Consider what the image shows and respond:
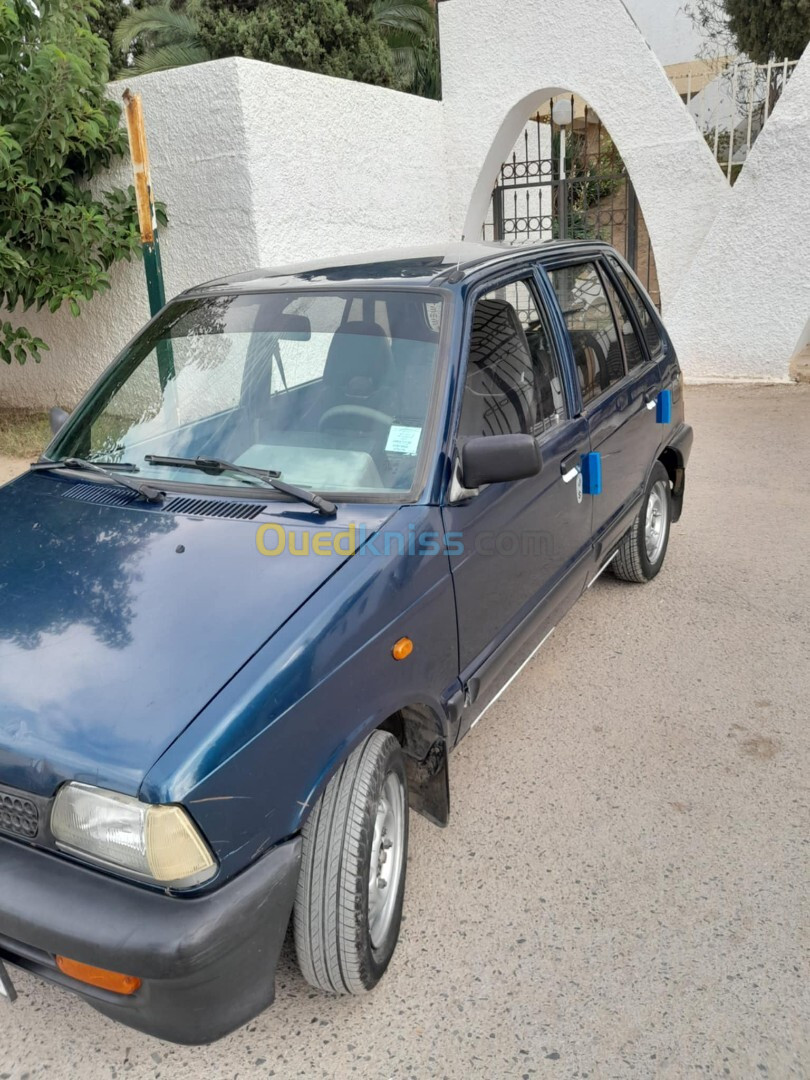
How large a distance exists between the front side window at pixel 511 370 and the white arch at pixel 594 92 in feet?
23.3

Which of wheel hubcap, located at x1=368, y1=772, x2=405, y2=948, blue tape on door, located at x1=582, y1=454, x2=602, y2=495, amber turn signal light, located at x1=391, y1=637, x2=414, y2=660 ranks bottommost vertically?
wheel hubcap, located at x1=368, y1=772, x2=405, y2=948

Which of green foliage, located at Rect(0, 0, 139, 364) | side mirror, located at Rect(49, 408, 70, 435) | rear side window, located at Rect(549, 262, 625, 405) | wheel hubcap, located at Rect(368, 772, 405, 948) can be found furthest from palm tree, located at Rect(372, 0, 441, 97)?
wheel hubcap, located at Rect(368, 772, 405, 948)

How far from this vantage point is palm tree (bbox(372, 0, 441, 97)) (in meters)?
16.5

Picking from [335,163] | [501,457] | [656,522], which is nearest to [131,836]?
[501,457]

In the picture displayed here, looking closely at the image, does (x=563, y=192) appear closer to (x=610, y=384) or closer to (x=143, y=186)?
(x=143, y=186)

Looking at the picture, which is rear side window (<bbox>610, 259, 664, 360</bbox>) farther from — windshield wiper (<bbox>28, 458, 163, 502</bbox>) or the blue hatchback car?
windshield wiper (<bbox>28, 458, 163, 502</bbox>)

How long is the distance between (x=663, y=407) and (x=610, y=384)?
2.68 feet

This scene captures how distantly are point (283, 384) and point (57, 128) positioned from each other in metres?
5.64

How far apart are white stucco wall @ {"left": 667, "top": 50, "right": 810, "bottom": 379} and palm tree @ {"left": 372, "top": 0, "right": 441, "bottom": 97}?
9.03 metres

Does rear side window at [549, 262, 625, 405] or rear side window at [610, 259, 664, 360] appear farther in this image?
rear side window at [610, 259, 664, 360]

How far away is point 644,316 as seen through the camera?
473 centimetres

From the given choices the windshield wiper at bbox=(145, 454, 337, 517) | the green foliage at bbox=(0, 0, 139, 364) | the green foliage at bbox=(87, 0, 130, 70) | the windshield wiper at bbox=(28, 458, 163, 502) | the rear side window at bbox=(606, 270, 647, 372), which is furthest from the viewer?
the green foliage at bbox=(87, 0, 130, 70)

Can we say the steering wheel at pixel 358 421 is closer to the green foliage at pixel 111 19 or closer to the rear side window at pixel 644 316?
the rear side window at pixel 644 316

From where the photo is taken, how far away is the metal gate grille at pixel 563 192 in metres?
11.9
